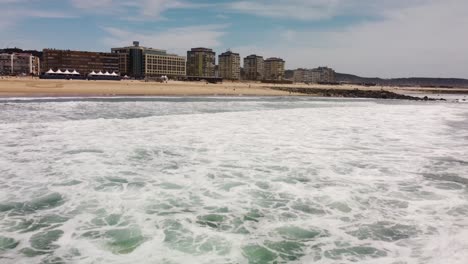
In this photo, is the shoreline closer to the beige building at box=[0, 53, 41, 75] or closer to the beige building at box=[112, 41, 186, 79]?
the beige building at box=[112, 41, 186, 79]

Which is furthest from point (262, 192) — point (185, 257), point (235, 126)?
point (235, 126)

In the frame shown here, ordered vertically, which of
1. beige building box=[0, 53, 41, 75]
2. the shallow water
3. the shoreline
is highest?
beige building box=[0, 53, 41, 75]

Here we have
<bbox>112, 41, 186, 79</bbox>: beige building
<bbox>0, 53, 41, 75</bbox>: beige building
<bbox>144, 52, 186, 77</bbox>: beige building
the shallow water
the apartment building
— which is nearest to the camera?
the shallow water

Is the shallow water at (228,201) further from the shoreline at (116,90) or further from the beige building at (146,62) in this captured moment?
the beige building at (146,62)

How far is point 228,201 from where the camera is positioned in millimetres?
9383

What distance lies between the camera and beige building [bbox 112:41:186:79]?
19000 centimetres

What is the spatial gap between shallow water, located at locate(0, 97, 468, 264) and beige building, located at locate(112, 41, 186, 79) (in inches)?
7009

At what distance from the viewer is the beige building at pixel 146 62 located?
190 meters

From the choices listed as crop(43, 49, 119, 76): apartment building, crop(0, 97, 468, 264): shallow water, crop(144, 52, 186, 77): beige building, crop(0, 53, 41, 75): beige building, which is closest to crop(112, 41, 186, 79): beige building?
crop(144, 52, 186, 77): beige building

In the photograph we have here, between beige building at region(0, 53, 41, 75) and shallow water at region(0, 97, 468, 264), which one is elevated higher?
beige building at region(0, 53, 41, 75)

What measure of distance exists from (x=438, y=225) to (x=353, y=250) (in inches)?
97.5

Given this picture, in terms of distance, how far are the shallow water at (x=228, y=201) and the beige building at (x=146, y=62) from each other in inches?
7009

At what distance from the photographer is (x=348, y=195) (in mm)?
10000

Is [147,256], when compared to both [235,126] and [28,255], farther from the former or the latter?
[235,126]
